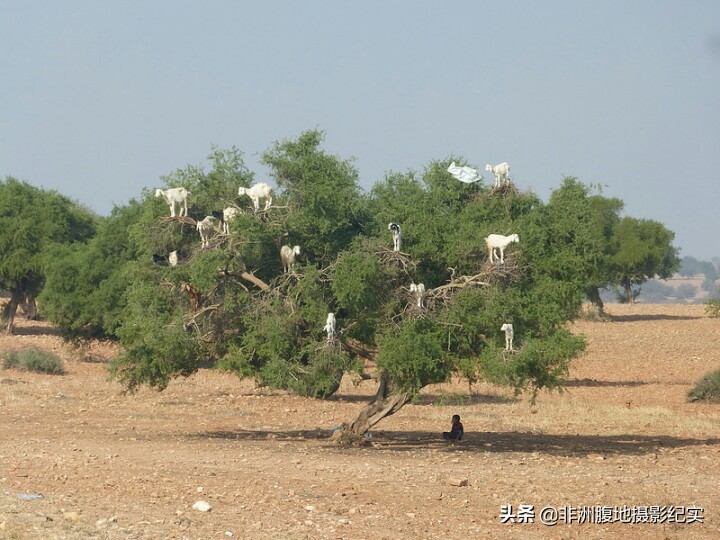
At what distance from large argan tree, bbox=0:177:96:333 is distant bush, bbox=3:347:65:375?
11304 millimetres

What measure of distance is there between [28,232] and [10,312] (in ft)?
13.8

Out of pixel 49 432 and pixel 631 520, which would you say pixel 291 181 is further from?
pixel 631 520

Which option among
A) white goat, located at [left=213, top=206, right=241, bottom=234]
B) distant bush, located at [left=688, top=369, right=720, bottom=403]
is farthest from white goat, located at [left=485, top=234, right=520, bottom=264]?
distant bush, located at [left=688, top=369, right=720, bottom=403]

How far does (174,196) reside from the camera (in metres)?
21.8

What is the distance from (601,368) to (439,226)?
24.4 meters

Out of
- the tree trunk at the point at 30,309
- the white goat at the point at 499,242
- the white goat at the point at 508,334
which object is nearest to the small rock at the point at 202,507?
the white goat at the point at 508,334

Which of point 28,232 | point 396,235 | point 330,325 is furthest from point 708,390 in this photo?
point 28,232

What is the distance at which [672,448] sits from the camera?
77.7 feet

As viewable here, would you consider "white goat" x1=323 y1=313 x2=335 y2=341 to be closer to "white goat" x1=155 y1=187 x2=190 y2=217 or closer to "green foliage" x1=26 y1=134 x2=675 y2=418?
"green foliage" x1=26 y1=134 x2=675 y2=418

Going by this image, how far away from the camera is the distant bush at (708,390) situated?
33.0 meters

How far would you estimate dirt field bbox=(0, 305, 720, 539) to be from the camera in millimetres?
14430

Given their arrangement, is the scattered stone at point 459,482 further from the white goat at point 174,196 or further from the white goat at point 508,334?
the white goat at point 174,196

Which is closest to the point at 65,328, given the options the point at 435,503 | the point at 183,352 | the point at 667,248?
the point at 183,352

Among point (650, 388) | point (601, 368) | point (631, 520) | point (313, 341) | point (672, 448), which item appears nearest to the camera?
point (631, 520)
